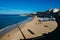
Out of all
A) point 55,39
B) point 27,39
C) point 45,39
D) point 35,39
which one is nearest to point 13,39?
point 27,39

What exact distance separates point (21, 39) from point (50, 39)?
4640 mm

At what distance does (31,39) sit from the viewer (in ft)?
67.9

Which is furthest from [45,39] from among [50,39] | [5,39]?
[5,39]

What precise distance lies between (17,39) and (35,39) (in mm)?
2882

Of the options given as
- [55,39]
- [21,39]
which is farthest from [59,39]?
[21,39]

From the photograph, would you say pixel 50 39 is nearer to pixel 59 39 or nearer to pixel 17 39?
pixel 59 39

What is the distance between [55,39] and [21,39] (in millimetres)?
5502

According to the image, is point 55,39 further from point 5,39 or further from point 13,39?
point 5,39

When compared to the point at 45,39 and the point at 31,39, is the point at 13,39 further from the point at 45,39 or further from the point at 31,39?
the point at 45,39

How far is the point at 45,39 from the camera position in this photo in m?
20.4

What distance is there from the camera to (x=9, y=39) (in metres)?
20.6

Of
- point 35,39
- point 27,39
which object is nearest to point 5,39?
point 27,39

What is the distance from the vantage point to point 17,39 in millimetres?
20625

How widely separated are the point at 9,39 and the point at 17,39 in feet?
4.18
